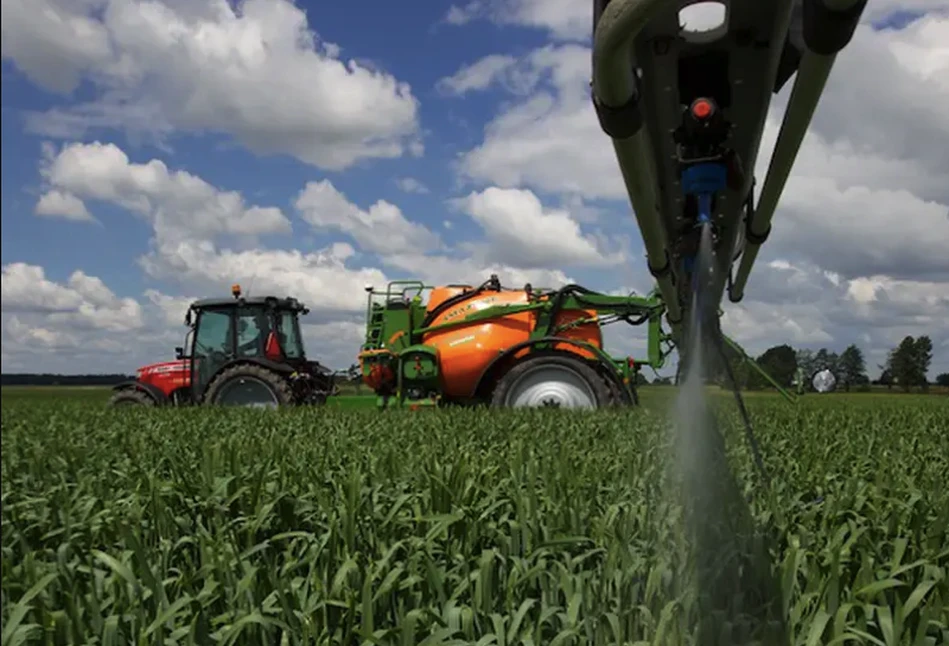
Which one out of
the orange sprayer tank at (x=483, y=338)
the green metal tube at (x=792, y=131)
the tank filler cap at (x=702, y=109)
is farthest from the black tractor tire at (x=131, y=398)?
the tank filler cap at (x=702, y=109)

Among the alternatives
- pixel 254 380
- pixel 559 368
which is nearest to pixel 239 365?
pixel 254 380

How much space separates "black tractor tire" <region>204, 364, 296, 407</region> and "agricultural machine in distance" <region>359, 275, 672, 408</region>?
1236 millimetres

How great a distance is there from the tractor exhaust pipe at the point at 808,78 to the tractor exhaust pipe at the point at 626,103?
1.04 feet

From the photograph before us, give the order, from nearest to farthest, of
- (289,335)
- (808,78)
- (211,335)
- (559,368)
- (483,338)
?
(808,78) → (559,368) → (483,338) → (211,335) → (289,335)

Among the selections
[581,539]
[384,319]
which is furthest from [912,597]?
[384,319]

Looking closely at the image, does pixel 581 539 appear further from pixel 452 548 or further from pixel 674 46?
pixel 674 46

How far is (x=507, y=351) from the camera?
37.9ft

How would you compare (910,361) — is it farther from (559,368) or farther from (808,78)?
(559,368)

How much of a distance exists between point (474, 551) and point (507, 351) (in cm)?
840

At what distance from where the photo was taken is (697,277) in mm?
2338

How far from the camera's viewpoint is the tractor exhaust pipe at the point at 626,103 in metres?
1.43

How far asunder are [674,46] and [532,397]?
31.4 ft

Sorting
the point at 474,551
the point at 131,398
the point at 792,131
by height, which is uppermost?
the point at 792,131

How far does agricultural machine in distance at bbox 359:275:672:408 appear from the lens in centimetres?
1134
